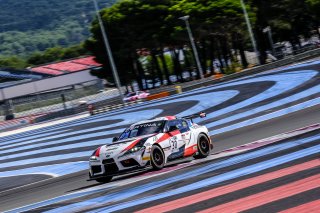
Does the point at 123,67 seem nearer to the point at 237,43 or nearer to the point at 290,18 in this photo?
the point at 237,43

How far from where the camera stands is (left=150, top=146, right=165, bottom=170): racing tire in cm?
1289

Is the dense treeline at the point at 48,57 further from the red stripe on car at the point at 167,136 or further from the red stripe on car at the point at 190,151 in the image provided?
the red stripe on car at the point at 167,136

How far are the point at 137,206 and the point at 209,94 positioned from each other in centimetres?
2350

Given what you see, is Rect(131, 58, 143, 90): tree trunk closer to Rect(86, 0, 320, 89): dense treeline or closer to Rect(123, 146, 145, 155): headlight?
Rect(86, 0, 320, 89): dense treeline

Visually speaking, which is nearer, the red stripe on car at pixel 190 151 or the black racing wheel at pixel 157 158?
the black racing wheel at pixel 157 158

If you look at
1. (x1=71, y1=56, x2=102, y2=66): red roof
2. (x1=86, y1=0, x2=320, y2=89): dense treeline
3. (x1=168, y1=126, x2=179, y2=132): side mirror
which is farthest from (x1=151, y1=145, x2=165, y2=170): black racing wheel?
(x1=71, y1=56, x2=102, y2=66): red roof

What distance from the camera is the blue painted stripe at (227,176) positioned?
869 centimetres

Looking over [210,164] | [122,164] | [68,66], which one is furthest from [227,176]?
[68,66]

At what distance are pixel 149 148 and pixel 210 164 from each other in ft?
5.42

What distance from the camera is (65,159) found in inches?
901

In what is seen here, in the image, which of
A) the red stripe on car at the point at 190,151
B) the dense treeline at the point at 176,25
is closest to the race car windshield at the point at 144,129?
the red stripe on car at the point at 190,151

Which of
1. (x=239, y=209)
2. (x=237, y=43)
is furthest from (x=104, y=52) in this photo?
(x=239, y=209)

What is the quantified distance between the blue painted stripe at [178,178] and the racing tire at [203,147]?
270 centimetres

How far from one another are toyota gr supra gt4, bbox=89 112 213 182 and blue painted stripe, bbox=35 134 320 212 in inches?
71.9
